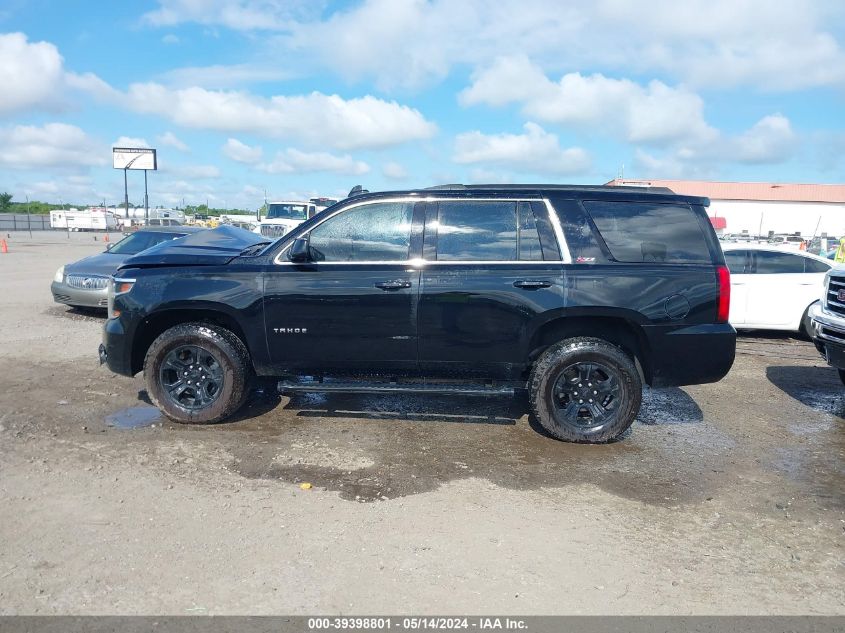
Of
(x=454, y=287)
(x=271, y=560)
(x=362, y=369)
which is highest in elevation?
(x=454, y=287)

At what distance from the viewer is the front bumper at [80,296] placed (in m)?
10.0

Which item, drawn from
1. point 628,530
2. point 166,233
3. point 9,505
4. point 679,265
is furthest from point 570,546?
point 166,233

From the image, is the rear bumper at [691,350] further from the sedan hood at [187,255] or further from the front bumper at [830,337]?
the sedan hood at [187,255]

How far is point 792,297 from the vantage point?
374 inches

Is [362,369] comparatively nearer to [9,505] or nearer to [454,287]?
[454,287]

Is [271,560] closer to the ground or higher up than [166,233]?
closer to the ground

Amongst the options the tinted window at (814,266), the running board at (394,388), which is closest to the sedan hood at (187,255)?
the running board at (394,388)

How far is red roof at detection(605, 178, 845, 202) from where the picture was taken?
241 feet

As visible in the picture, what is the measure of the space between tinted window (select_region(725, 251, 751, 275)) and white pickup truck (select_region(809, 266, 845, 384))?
290cm

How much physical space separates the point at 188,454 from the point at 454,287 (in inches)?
93.3

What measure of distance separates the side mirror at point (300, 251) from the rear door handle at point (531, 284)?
5.47ft

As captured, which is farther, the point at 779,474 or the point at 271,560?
the point at 779,474

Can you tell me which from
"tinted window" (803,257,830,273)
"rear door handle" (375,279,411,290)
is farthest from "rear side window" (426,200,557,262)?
"tinted window" (803,257,830,273)

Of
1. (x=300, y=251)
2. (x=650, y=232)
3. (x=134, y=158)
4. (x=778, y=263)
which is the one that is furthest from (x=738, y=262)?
(x=134, y=158)
